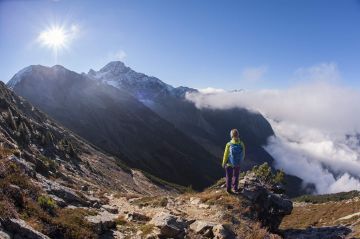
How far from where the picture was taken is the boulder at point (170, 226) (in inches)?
734

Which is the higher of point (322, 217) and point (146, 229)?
point (146, 229)

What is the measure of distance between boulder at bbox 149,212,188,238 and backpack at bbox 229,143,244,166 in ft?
21.5

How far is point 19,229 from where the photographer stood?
13078mm

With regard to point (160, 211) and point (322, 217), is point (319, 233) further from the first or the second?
point (160, 211)

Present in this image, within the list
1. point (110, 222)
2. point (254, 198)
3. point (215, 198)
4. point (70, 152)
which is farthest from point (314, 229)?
point (70, 152)

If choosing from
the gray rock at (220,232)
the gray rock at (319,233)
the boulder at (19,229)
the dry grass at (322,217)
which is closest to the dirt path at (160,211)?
the gray rock at (220,232)

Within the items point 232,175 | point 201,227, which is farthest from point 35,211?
point 232,175

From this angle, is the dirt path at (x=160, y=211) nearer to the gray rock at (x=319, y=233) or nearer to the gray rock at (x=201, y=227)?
the gray rock at (x=201, y=227)

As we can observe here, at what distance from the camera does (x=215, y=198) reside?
26.9m

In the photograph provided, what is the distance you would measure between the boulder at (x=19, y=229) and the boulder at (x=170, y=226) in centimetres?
665

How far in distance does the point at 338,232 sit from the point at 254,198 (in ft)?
60.9

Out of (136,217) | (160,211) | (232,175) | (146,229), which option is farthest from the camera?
(232,175)

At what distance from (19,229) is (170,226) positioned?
25.2 ft

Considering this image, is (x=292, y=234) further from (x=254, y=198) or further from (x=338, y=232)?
(x=254, y=198)
